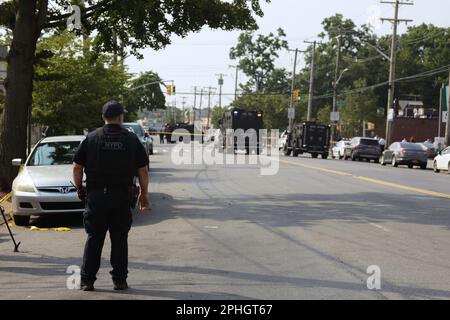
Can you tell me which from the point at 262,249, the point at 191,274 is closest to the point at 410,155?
the point at 262,249

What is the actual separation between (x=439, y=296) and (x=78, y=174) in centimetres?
392

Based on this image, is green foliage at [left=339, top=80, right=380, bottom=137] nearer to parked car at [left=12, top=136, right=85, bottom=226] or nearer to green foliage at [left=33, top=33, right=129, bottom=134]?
green foliage at [left=33, top=33, right=129, bottom=134]

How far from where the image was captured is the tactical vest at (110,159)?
24.1 feet

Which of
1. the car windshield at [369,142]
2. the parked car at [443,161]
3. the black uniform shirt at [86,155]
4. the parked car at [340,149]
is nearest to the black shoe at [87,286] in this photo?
the black uniform shirt at [86,155]

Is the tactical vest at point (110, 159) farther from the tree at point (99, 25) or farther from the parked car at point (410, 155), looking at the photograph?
the parked car at point (410, 155)

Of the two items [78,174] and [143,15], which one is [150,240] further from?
[143,15]

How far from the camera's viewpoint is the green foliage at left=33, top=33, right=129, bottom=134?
89.6 ft

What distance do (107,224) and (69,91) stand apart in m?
21.5

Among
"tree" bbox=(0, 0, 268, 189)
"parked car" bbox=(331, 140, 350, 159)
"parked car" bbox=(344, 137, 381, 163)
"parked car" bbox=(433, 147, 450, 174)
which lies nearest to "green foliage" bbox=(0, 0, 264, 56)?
"tree" bbox=(0, 0, 268, 189)

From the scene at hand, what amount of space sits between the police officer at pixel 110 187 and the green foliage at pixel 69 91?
19.6 m

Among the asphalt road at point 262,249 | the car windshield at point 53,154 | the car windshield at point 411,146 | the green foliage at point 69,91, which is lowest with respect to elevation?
the asphalt road at point 262,249
